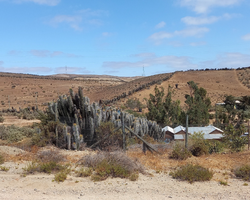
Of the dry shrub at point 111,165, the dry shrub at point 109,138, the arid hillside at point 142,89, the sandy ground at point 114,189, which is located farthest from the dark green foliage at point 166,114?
the arid hillside at point 142,89

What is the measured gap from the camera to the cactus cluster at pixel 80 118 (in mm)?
11750

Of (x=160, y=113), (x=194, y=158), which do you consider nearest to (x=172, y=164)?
(x=194, y=158)

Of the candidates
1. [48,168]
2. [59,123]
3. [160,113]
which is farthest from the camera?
[160,113]

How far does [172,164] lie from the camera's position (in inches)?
349

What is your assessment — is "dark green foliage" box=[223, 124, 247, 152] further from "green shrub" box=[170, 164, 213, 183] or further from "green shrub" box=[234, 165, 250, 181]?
"green shrub" box=[170, 164, 213, 183]

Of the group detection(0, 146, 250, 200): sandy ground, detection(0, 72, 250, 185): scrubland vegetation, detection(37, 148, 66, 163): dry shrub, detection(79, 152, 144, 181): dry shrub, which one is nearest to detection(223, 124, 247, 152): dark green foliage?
detection(0, 72, 250, 185): scrubland vegetation

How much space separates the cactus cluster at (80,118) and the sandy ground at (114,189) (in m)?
4.25

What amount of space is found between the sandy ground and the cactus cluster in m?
4.25

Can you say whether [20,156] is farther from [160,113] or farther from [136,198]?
[160,113]

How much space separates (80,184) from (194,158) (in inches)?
197

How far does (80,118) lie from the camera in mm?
12781

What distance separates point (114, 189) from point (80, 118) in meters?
6.77

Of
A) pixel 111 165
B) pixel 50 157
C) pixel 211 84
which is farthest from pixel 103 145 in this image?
pixel 211 84

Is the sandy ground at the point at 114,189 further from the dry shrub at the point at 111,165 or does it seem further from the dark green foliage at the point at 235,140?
the dark green foliage at the point at 235,140
